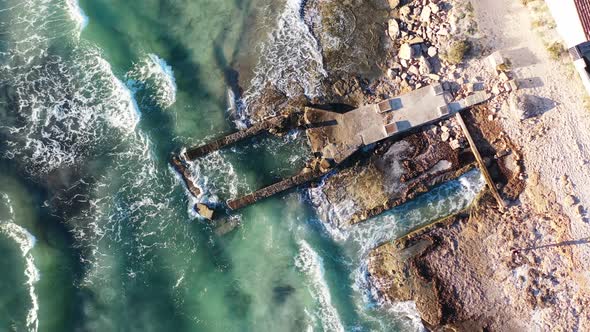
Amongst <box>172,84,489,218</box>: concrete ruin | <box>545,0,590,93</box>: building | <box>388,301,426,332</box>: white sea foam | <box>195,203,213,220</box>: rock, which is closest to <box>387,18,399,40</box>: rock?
<box>172,84,489,218</box>: concrete ruin

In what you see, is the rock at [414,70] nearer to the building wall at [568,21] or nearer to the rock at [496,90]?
the rock at [496,90]

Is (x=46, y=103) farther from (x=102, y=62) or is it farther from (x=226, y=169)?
(x=226, y=169)

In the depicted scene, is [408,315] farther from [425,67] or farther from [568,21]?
[568,21]

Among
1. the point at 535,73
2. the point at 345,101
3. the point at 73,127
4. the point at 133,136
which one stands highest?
the point at 73,127

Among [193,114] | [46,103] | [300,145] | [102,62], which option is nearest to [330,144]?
[300,145]

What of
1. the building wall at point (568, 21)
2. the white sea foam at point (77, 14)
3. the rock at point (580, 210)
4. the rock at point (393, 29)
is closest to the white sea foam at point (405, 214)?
the rock at point (580, 210)

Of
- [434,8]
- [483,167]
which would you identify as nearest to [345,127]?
[483,167]

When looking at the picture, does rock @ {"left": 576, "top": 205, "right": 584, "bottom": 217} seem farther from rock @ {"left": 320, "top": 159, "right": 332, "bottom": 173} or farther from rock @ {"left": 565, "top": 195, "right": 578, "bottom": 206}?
rock @ {"left": 320, "top": 159, "right": 332, "bottom": 173}
